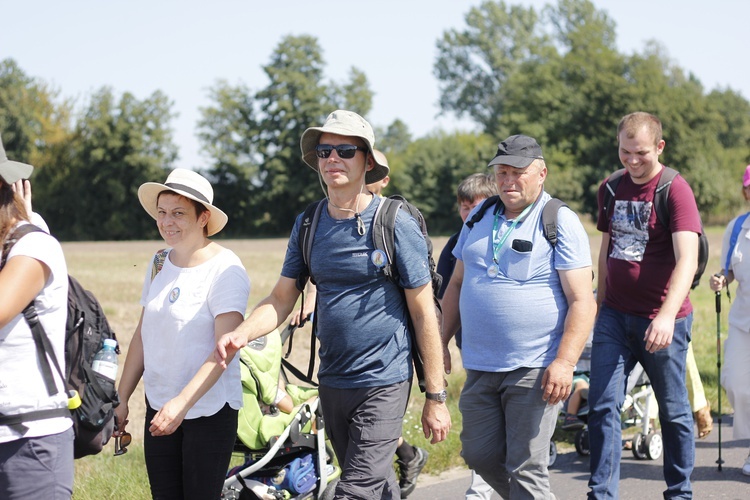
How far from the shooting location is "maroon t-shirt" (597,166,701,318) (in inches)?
196

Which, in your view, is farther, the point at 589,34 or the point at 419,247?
the point at 589,34

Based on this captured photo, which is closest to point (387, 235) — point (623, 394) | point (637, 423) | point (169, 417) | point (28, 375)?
point (169, 417)

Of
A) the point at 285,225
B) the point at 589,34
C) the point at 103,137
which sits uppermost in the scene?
the point at 589,34

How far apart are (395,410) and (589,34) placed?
72.8 metres

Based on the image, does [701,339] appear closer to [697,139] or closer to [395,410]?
[395,410]

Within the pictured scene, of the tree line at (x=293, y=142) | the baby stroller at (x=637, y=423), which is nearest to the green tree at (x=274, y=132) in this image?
the tree line at (x=293, y=142)

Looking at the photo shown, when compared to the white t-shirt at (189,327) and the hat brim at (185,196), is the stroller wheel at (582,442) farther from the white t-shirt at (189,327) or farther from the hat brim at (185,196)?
the hat brim at (185,196)

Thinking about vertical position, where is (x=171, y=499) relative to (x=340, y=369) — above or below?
below

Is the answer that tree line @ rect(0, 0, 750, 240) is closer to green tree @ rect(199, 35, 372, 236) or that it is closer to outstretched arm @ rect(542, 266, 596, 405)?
green tree @ rect(199, 35, 372, 236)

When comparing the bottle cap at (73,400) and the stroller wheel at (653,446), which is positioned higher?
the bottle cap at (73,400)

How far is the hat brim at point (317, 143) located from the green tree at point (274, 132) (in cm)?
5573

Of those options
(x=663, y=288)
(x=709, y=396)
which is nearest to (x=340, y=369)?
(x=663, y=288)

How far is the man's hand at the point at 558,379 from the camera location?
4.14 metres

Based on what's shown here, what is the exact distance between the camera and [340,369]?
12.9ft
